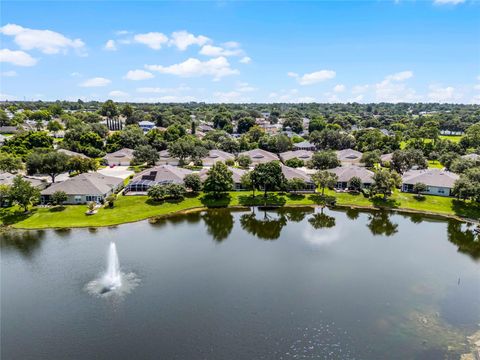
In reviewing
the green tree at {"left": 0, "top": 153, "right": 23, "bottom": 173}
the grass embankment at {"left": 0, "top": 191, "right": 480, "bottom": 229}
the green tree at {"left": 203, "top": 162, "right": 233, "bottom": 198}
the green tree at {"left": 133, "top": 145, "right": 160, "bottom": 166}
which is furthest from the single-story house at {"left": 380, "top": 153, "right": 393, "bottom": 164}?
the green tree at {"left": 0, "top": 153, "right": 23, "bottom": 173}

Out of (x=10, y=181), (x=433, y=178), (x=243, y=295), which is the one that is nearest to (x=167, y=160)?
(x=10, y=181)

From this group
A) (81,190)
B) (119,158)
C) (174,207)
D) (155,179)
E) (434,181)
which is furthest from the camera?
(119,158)

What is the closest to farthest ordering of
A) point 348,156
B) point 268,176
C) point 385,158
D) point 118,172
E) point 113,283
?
point 113,283 → point 268,176 → point 118,172 → point 385,158 → point 348,156

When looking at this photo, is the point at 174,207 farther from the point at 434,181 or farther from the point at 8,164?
the point at 434,181

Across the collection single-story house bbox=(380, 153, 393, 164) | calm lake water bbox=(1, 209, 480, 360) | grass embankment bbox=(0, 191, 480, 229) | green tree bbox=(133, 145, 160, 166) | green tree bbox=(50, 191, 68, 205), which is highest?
green tree bbox=(133, 145, 160, 166)

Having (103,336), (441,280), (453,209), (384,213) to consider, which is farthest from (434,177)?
(103,336)

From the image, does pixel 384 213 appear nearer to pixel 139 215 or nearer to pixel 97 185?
pixel 139 215

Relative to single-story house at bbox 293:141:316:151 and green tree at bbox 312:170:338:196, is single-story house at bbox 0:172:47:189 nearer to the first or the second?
green tree at bbox 312:170:338:196
